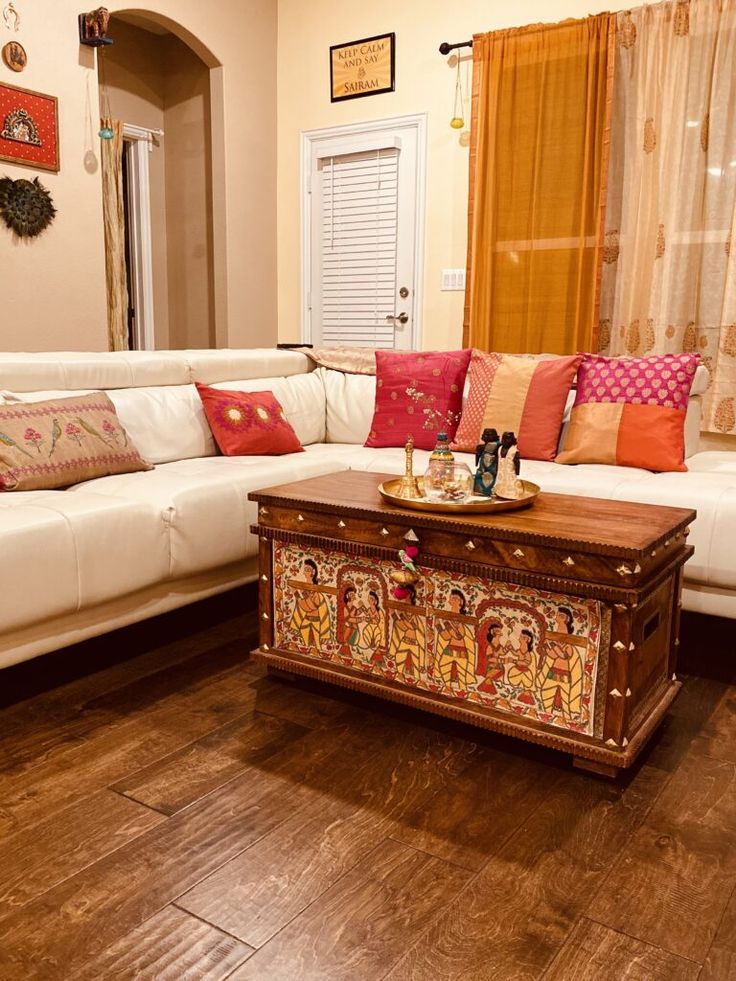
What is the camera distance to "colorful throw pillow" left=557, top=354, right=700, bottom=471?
2.84 m

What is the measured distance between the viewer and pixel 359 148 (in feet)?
16.8

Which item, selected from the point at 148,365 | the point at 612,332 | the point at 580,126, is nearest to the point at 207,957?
the point at 148,365

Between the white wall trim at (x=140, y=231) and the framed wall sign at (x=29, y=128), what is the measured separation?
1.39 m

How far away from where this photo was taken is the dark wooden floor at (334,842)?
1271mm

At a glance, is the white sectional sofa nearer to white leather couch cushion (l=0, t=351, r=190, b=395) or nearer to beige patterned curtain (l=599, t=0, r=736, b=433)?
white leather couch cushion (l=0, t=351, r=190, b=395)

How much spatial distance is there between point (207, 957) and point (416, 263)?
4.29 metres

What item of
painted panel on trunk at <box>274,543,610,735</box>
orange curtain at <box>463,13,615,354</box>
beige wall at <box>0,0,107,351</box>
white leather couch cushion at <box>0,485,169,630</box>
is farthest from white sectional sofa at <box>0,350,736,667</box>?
orange curtain at <box>463,13,615,354</box>

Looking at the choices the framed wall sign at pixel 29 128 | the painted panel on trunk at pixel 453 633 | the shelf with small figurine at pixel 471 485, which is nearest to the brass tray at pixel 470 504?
the shelf with small figurine at pixel 471 485

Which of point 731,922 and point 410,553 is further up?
point 410,553

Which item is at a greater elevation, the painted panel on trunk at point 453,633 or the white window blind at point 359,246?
the white window blind at point 359,246

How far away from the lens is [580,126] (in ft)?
13.8

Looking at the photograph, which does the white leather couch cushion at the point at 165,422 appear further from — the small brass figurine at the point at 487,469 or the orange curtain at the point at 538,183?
the orange curtain at the point at 538,183

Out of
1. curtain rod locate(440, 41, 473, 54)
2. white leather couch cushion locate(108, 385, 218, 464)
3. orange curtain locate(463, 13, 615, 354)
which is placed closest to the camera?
white leather couch cushion locate(108, 385, 218, 464)

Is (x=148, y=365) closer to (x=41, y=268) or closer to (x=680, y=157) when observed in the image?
(x=41, y=268)
